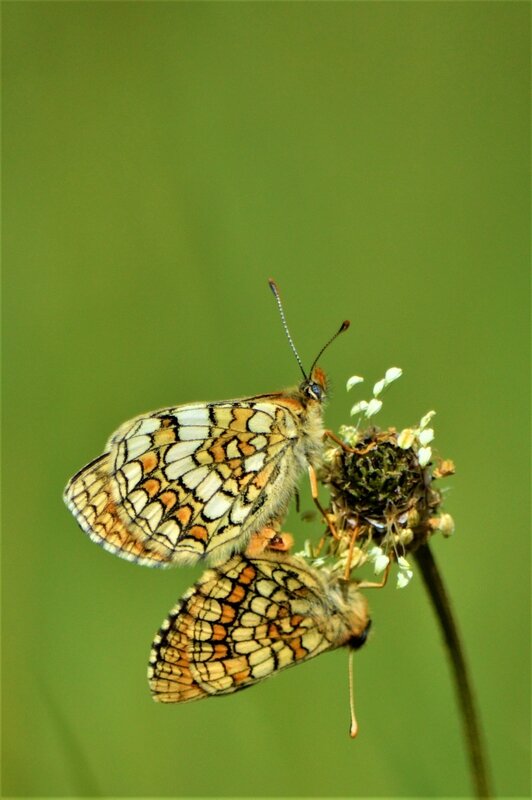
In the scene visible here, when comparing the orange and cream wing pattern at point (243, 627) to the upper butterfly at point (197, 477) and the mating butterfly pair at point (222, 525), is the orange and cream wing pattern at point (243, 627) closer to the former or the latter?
the mating butterfly pair at point (222, 525)

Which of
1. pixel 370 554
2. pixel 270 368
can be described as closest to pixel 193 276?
pixel 270 368

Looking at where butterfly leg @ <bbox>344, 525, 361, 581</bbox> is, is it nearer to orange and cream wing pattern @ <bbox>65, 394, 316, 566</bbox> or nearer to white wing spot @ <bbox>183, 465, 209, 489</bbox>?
orange and cream wing pattern @ <bbox>65, 394, 316, 566</bbox>

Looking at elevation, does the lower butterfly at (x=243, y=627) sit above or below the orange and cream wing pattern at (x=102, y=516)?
below

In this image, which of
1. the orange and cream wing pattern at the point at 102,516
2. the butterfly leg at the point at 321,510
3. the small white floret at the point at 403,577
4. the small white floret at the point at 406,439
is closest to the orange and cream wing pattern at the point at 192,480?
the orange and cream wing pattern at the point at 102,516

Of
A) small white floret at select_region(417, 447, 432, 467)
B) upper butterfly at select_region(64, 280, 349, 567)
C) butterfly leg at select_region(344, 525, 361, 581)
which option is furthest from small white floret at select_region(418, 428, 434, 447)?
upper butterfly at select_region(64, 280, 349, 567)

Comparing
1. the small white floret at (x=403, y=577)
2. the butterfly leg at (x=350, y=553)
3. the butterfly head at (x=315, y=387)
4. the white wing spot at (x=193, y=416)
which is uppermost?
the white wing spot at (x=193, y=416)

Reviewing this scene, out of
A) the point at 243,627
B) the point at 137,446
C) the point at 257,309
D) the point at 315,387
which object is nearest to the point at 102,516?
the point at 137,446

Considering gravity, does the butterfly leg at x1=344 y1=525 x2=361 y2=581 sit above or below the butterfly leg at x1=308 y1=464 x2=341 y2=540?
below
